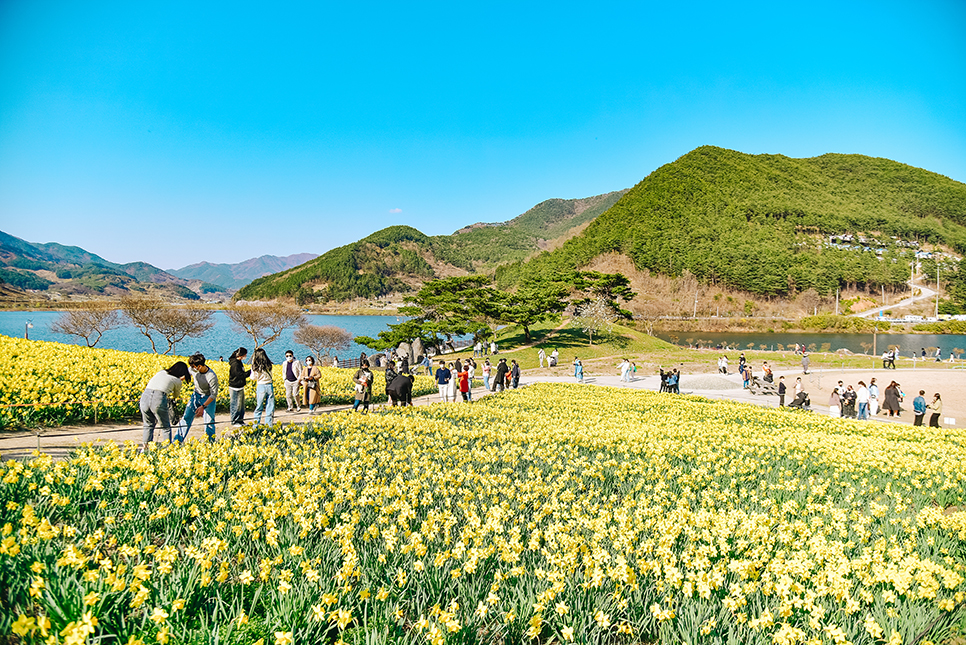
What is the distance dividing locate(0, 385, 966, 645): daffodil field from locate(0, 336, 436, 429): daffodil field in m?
4.88

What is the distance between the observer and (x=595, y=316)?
4391 centimetres

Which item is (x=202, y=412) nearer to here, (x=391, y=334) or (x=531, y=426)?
(x=531, y=426)

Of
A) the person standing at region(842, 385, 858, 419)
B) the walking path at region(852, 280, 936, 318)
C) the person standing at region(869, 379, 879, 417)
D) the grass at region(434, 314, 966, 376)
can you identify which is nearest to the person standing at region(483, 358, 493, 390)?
the grass at region(434, 314, 966, 376)

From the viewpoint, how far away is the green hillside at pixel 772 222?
122m

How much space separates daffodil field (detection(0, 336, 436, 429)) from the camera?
32.0 ft

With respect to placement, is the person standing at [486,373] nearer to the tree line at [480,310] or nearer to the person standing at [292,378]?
the person standing at [292,378]

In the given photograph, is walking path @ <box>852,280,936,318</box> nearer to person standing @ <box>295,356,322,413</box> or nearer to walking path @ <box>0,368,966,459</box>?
walking path @ <box>0,368,966,459</box>

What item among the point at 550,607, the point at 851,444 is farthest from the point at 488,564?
the point at 851,444

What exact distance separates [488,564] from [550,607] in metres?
0.69

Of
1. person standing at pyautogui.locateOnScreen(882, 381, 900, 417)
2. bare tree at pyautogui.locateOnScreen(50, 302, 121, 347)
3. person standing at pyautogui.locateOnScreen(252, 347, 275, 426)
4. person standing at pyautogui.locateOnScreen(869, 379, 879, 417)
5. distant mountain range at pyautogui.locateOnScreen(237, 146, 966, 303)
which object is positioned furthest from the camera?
distant mountain range at pyautogui.locateOnScreen(237, 146, 966, 303)

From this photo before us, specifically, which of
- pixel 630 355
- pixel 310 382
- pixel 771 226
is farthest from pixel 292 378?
pixel 771 226

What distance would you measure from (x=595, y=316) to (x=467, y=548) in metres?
41.4

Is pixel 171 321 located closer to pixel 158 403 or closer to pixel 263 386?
pixel 263 386

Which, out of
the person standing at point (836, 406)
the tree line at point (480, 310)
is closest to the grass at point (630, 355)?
the tree line at point (480, 310)
